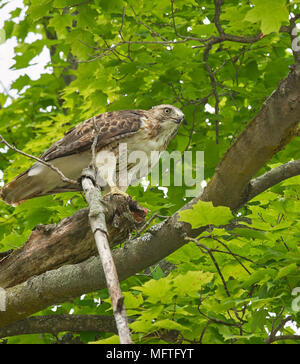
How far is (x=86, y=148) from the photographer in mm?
4730

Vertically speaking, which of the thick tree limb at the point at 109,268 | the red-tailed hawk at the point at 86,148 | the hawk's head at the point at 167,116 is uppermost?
the hawk's head at the point at 167,116

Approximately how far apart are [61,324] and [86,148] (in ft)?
4.79

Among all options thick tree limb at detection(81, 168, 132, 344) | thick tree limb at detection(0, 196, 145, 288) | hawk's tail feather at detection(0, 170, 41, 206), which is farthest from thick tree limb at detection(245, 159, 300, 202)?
hawk's tail feather at detection(0, 170, 41, 206)

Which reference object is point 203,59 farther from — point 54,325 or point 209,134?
point 54,325

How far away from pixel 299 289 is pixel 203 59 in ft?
10.1

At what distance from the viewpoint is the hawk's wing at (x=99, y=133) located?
4703 millimetres

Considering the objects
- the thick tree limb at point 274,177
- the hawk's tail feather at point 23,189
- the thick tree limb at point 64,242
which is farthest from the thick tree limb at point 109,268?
the hawk's tail feather at point 23,189

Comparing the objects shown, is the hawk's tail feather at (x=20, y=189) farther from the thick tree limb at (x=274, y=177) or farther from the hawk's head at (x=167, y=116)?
the thick tree limb at (x=274, y=177)

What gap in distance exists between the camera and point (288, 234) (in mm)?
3252

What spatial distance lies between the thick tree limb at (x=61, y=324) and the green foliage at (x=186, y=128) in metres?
0.17

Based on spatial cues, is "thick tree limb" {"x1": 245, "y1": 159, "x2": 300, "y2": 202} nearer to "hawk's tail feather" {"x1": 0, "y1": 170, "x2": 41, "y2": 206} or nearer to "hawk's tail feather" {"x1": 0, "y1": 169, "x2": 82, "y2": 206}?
"hawk's tail feather" {"x1": 0, "y1": 169, "x2": 82, "y2": 206}
